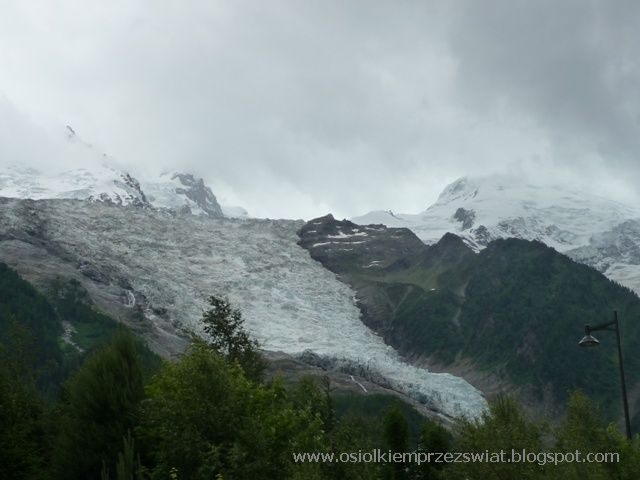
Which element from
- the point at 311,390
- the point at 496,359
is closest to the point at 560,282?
the point at 496,359

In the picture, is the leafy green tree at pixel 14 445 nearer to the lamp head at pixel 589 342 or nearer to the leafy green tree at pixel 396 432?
the lamp head at pixel 589 342

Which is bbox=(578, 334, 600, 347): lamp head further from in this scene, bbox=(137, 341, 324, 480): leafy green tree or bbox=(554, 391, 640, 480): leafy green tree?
bbox=(137, 341, 324, 480): leafy green tree

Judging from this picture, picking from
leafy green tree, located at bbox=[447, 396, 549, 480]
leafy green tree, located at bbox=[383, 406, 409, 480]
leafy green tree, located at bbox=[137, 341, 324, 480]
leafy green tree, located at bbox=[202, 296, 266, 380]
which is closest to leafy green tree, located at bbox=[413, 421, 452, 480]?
leafy green tree, located at bbox=[383, 406, 409, 480]

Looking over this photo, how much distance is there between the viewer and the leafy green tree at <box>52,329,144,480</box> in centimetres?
2847

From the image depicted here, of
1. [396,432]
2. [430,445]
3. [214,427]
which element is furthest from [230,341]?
[396,432]

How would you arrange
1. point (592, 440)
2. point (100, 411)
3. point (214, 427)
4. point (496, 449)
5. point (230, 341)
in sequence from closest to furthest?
point (496, 449) → point (214, 427) → point (100, 411) → point (592, 440) → point (230, 341)

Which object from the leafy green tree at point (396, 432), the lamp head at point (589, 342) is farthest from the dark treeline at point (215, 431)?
the leafy green tree at point (396, 432)

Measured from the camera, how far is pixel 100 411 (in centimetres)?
2944

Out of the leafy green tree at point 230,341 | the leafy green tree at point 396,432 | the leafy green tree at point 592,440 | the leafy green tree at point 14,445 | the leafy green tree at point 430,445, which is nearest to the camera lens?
the leafy green tree at point 14,445

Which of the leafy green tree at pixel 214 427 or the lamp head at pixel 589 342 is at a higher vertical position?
the lamp head at pixel 589 342

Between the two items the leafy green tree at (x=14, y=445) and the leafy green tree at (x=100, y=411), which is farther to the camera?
the leafy green tree at (x=14, y=445)

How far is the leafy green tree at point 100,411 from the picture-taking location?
28.5 metres

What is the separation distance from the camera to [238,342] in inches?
1463

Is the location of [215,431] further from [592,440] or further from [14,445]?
[592,440]
